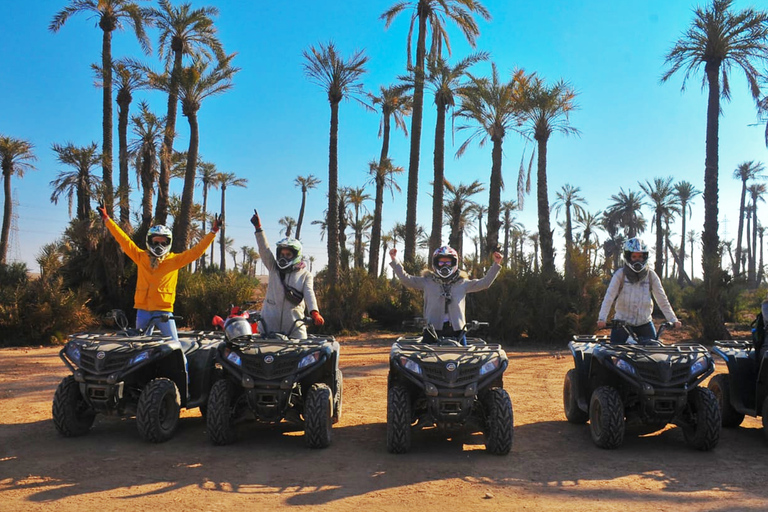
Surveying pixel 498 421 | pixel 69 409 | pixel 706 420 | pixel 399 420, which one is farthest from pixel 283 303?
pixel 706 420

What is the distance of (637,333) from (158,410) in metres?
5.47

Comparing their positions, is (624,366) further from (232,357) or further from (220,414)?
(220,414)

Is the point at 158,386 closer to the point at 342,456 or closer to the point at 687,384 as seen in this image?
the point at 342,456

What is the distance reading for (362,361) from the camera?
14.0 m

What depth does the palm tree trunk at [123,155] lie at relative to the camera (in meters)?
22.4

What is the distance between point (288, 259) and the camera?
711 cm

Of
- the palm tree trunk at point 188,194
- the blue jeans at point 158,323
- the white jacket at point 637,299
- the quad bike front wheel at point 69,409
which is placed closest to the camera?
the quad bike front wheel at point 69,409

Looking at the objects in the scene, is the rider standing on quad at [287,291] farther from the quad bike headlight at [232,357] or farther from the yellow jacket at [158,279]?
the yellow jacket at [158,279]

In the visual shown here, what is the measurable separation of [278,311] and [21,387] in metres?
5.61

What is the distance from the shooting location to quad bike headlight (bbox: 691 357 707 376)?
6141 millimetres

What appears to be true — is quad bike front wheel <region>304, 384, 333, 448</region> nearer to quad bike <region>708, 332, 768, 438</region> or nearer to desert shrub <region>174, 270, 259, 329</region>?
quad bike <region>708, 332, 768, 438</region>

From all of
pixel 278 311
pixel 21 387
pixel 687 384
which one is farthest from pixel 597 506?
pixel 21 387

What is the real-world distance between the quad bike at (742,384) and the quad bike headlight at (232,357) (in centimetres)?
545

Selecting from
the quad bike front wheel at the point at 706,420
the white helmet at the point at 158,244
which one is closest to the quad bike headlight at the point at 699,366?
the quad bike front wheel at the point at 706,420
